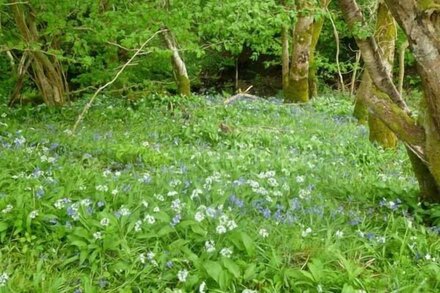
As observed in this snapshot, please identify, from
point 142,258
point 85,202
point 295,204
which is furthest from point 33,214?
point 295,204

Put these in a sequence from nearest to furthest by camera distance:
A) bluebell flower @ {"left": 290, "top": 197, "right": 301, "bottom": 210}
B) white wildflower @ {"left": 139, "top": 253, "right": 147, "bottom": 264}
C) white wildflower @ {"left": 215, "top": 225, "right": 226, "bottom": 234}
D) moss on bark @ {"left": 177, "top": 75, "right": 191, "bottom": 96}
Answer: white wildflower @ {"left": 139, "top": 253, "right": 147, "bottom": 264}
white wildflower @ {"left": 215, "top": 225, "right": 226, "bottom": 234}
bluebell flower @ {"left": 290, "top": 197, "right": 301, "bottom": 210}
moss on bark @ {"left": 177, "top": 75, "right": 191, "bottom": 96}

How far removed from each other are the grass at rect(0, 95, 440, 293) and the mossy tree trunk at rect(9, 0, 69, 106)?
11.2 ft

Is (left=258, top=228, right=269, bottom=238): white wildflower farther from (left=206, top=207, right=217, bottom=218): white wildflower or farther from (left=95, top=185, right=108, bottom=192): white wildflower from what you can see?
(left=95, top=185, right=108, bottom=192): white wildflower

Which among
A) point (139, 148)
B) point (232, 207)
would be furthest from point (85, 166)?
point (232, 207)

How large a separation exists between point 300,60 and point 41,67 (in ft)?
20.5

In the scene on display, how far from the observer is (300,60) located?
41.0 feet

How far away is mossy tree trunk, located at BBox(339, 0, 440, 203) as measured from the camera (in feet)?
12.1

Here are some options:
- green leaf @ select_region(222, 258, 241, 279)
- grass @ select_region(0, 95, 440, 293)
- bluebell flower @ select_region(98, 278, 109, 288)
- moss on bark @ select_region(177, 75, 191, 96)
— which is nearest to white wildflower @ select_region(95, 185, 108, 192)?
grass @ select_region(0, 95, 440, 293)

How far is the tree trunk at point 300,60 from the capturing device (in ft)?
39.7

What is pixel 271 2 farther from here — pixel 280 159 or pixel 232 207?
pixel 232 207

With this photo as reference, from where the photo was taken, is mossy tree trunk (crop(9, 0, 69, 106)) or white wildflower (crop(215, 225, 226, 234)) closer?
white wildflower (crop(215, 225, 226, 234))

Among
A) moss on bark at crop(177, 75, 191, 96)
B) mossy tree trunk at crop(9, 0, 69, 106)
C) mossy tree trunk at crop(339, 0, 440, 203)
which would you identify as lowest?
moss on bark at crop(177, 75, 191, 96)

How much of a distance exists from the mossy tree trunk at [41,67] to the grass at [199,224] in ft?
11.2

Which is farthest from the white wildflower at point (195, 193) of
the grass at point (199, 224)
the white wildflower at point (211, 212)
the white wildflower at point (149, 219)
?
the white wildflower at point (149, 219)
